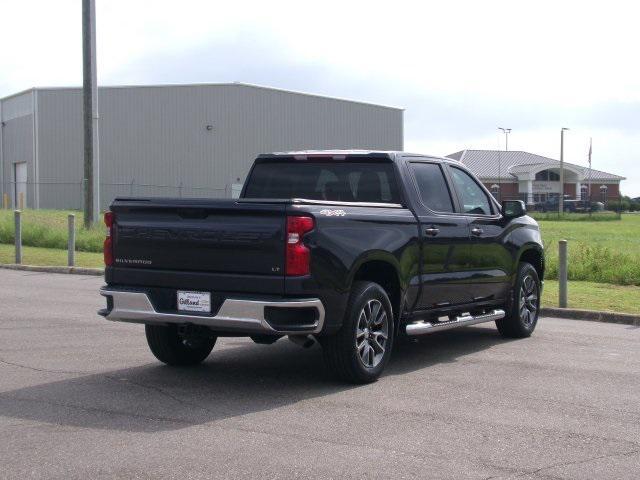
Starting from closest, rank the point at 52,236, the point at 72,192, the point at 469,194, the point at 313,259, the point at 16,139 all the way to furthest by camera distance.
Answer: the point at 313,259
the point at 469,194
the point at 52,236
the point at 72,192
the point at 16,139

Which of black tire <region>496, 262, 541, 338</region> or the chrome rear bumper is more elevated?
the chrome rear bumper

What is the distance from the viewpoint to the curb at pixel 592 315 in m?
12.9

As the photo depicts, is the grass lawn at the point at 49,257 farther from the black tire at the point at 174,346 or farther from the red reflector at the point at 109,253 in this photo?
the red reflector at the point at 109,253

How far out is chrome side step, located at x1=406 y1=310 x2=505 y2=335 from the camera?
354 inches

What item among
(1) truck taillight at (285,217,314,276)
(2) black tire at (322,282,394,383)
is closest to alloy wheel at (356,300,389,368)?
(2) black tire at (322,282,394,383)

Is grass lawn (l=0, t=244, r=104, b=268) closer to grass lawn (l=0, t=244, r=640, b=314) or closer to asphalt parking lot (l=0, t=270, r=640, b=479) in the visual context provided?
grass lawn (l=0, t=244, r=640, b=314)

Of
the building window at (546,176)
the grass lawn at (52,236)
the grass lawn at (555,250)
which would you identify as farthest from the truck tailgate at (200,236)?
the building window at (546,176)

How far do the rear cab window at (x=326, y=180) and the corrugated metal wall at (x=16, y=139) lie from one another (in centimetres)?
4361

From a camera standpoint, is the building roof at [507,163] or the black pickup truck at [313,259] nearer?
the black pickup truck at [313,259]

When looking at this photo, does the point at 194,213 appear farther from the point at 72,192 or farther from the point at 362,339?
the point at 72,192

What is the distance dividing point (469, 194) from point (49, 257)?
1408 centimetres

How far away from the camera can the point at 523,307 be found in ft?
36.5

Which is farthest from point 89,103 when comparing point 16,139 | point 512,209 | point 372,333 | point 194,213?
point 16,139

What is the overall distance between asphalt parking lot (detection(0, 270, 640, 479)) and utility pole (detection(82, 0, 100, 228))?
52.0 ft
